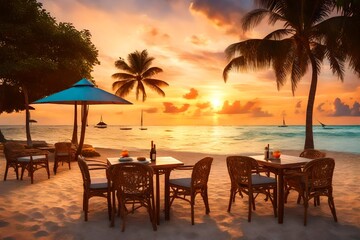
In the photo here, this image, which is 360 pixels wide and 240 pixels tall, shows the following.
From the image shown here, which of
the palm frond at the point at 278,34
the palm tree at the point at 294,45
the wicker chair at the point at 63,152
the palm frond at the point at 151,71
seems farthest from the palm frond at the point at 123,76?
the wicker chair at the point at 63,152

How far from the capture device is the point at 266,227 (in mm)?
4465

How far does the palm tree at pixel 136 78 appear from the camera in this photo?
1156 inches

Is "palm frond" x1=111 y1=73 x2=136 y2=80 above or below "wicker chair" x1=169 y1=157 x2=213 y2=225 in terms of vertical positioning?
above

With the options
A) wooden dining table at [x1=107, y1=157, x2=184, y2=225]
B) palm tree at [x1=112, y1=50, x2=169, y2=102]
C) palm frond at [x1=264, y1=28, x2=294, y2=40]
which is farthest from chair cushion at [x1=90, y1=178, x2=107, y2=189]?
palm tree at [x1=112, y1=50, x2=169, y2=102]

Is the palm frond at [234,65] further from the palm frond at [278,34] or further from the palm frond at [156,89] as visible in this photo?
the palm frond at [156,89]

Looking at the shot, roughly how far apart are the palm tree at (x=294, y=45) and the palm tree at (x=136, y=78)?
1592cm

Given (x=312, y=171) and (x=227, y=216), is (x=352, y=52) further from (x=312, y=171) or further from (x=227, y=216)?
(x=227, y=216)

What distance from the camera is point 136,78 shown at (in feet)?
97.7

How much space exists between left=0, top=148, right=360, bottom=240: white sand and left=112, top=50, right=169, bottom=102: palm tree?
23.2 m

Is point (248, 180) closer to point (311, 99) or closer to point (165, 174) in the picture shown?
point (165, 174)

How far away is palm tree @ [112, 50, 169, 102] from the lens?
1156 inches

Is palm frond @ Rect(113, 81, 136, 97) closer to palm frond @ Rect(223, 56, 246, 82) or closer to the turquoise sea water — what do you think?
the turquoise sea water

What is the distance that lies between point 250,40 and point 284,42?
1.39 meters

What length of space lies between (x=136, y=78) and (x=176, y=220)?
25916mm
